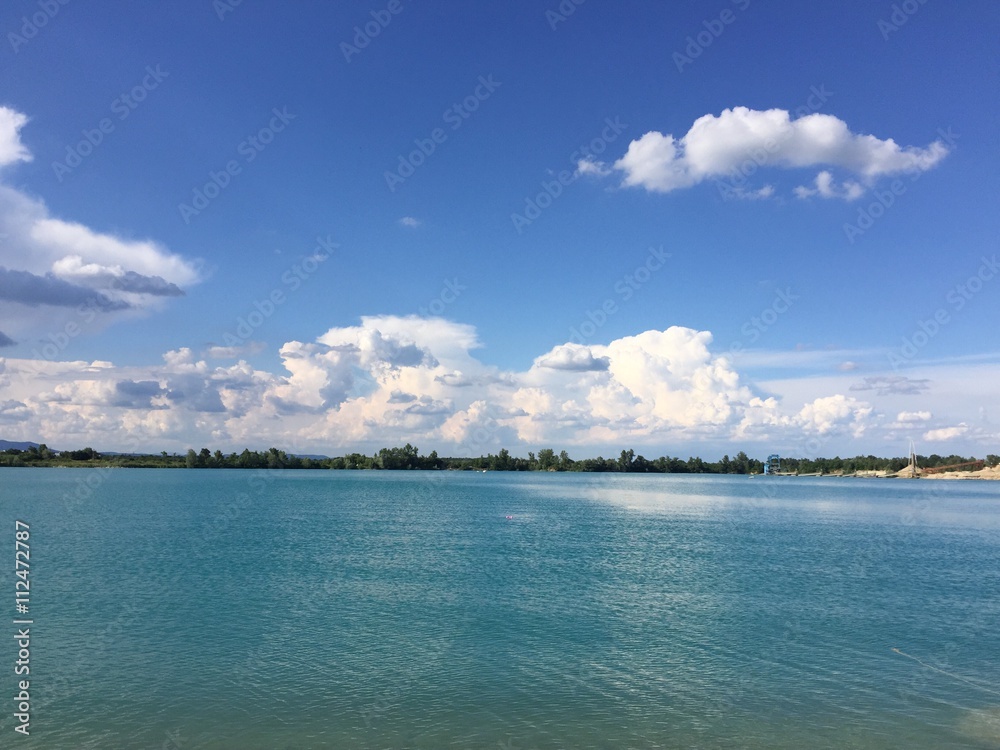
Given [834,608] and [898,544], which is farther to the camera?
[898,544]

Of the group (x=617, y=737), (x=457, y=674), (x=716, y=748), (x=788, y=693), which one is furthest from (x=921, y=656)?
(x=457, y=674)

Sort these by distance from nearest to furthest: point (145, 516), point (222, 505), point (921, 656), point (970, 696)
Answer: point (970, 696), point (921, 656), point (145, 516), point (222, 505)

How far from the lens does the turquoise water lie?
1794 cm

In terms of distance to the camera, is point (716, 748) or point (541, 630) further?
point (541, 630)

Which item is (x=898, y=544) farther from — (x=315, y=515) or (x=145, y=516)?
(x=145, y=516)

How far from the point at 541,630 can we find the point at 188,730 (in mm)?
14693

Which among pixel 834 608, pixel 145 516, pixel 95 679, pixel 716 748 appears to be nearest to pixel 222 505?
pixel 145 516

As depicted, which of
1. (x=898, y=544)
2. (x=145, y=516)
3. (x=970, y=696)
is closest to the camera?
(x=970, y=696)

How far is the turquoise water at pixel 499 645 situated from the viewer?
17.9 metres

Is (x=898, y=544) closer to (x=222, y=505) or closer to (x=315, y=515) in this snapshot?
(x=315, y=515)

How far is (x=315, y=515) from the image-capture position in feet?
264

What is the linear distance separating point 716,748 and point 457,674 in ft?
29.5

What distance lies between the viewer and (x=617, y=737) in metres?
17.3

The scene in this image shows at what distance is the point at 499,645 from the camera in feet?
83.8
